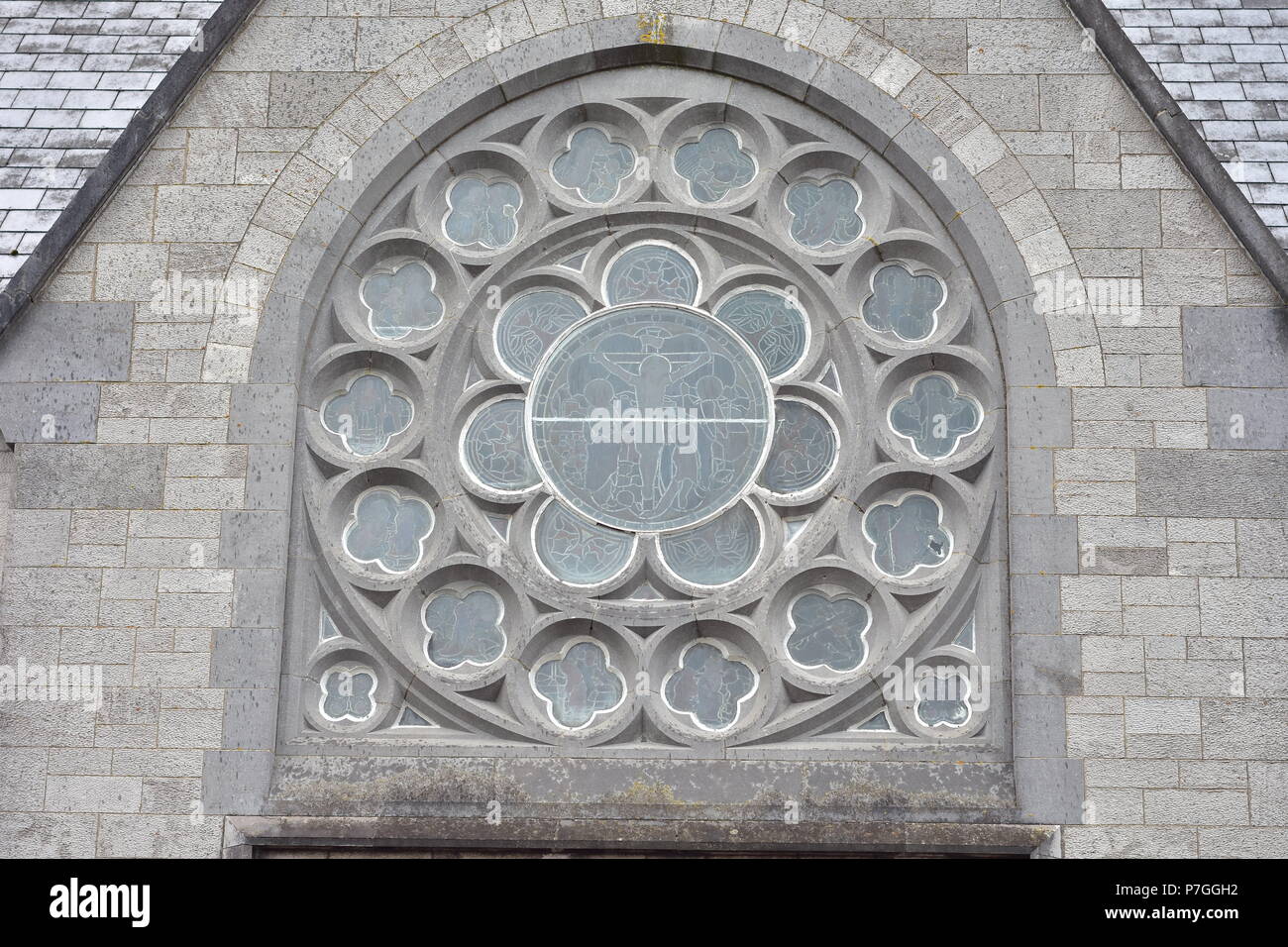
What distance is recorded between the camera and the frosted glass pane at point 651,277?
11.6 metres

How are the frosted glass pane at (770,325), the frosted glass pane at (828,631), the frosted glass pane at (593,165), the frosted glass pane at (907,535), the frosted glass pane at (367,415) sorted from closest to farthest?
the frosted glass pane at (828,631)
the frosted glass pane at (907,535)
the frosted glass pane at (367,415)
the frosted glass pane at (770,325)
the frosted glass pane at (593,165)

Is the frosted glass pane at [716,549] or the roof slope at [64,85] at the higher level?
the roof slope at [64,85]

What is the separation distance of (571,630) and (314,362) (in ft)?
6.91

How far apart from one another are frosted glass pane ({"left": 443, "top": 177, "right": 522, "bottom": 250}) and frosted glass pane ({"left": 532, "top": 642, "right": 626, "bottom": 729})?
2469mm

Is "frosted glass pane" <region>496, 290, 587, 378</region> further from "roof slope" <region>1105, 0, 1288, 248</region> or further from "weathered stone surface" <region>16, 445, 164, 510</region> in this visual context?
"roof slope" <region>1105, 0, 1288, 248</region>

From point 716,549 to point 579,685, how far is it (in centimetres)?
107

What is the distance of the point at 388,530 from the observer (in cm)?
1111

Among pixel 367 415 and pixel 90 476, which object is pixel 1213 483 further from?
pixel 90 476

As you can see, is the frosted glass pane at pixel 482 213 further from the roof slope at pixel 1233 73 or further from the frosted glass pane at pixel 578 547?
the roof slope at pixel 1233 73

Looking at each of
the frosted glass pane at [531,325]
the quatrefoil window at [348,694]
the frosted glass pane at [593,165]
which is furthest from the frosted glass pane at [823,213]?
the quatrefoil window at [348,694]

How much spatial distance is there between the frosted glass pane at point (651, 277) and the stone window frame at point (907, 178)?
1145 mm

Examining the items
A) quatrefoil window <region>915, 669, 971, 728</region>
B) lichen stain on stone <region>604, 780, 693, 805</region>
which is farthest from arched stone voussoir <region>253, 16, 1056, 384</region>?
lichen stain on stone <region>604, 780, 693, 805</region>

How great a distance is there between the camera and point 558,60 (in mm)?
11680
